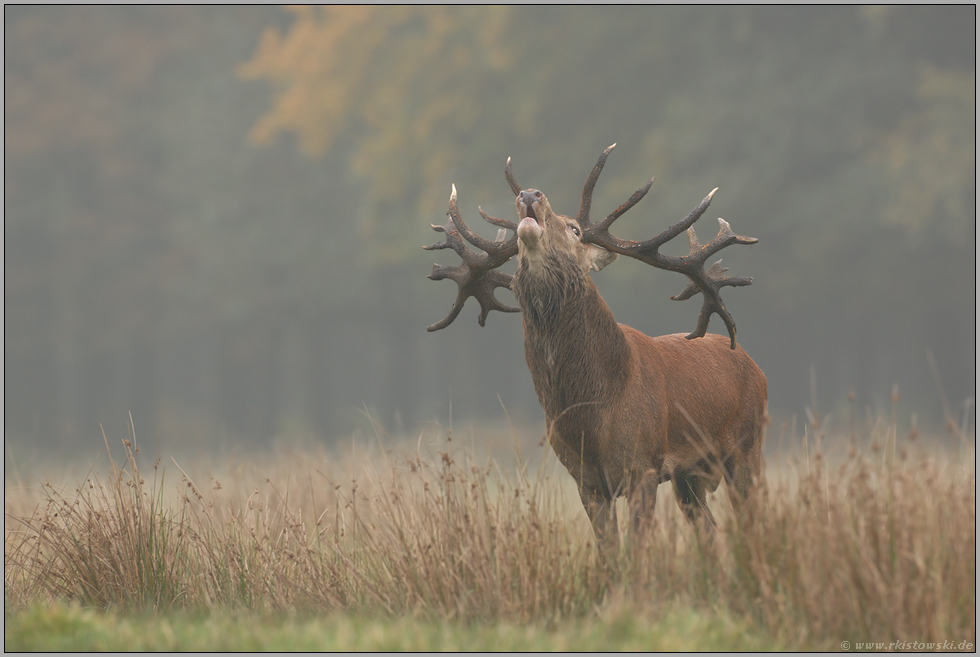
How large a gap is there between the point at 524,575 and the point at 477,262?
2.29 meters

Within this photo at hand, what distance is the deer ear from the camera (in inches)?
254

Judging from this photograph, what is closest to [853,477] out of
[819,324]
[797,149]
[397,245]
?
[797,149]

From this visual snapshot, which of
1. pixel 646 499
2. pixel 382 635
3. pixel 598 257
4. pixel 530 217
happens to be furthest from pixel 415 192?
pixel 382 635

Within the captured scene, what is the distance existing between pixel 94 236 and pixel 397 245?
10517 millimetres

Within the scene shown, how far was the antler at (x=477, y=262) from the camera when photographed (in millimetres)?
6594

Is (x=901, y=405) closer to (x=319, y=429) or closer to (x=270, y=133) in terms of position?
(x=319, y=429)

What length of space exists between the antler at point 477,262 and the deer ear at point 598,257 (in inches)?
19.9

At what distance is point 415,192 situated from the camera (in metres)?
25.7

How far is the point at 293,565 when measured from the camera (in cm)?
639

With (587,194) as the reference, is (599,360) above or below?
below

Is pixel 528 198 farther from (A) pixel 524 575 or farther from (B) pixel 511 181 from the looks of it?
(A) pixel 524 575

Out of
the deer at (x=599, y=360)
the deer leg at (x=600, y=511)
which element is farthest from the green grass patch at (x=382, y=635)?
the deer at (x=599, y=360)

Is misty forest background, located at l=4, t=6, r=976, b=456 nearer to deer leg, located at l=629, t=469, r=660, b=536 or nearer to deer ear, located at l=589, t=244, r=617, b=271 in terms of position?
deer ear, located at l=589, t=244, r=617, b=271

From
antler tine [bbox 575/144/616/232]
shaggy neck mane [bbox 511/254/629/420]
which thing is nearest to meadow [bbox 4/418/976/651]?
shaggy neck mane [bbox 511/254/629/420]
